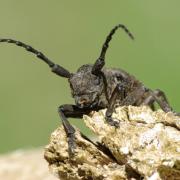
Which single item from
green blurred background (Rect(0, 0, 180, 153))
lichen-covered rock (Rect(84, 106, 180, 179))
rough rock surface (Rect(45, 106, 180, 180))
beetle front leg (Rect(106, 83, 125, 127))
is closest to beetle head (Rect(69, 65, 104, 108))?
beetle front leg (Rect(106, 83, 125, 127))

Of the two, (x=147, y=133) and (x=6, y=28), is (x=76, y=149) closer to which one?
(x=147, y=133)

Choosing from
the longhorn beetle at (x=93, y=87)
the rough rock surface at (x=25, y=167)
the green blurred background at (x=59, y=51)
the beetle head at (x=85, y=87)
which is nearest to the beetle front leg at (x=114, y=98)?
the longhorn beetle at (x=93, y=87)

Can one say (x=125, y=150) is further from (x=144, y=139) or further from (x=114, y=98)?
(x=114, y=98)

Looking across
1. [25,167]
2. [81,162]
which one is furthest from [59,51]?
[81,162]

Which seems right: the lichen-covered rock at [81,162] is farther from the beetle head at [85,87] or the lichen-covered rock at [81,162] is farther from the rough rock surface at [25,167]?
the rough rock surface at [25,167]

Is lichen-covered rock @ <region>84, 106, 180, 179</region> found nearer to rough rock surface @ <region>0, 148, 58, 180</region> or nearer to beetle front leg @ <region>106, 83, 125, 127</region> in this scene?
beetle front leg @ <region>106, 83, 125, 127</region>

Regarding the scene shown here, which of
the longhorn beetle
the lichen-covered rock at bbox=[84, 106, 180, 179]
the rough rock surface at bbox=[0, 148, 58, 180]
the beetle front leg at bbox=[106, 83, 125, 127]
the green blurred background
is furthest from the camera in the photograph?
the green blurred background
